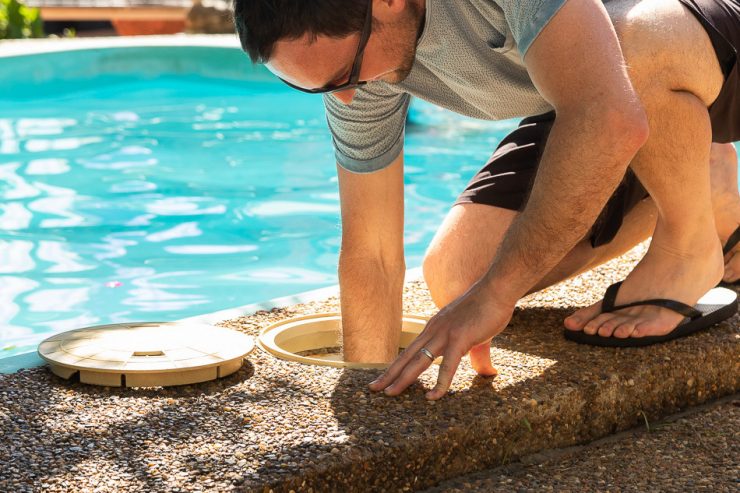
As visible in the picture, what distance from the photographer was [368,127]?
2.55m

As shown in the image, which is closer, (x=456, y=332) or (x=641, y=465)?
(x=456, y=332)

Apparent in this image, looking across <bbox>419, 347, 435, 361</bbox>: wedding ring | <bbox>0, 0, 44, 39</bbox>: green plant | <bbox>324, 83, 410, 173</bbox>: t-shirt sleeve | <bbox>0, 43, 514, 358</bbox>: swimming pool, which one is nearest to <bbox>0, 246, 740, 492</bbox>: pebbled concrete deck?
<bbox>419, 347, 435, 361</bbox>: wedding ring

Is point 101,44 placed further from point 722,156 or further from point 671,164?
point 671,164

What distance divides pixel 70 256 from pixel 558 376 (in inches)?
117

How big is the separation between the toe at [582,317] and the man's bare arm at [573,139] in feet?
2.14

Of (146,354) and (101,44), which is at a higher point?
(101,44)

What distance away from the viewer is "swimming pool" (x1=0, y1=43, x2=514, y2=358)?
4.21 metres

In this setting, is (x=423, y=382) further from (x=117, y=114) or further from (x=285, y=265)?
(x=117, y=114)

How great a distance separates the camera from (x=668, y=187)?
2.44 meters

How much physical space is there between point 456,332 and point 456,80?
24.7 inches

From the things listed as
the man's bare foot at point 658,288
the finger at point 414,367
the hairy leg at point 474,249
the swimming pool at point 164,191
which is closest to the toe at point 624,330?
the man's bare foot at point 658,288

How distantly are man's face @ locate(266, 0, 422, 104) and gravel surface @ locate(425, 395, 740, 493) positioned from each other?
2.89 ft

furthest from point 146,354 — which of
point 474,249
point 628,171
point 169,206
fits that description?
point 169,206

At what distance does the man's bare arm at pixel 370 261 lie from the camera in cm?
263
